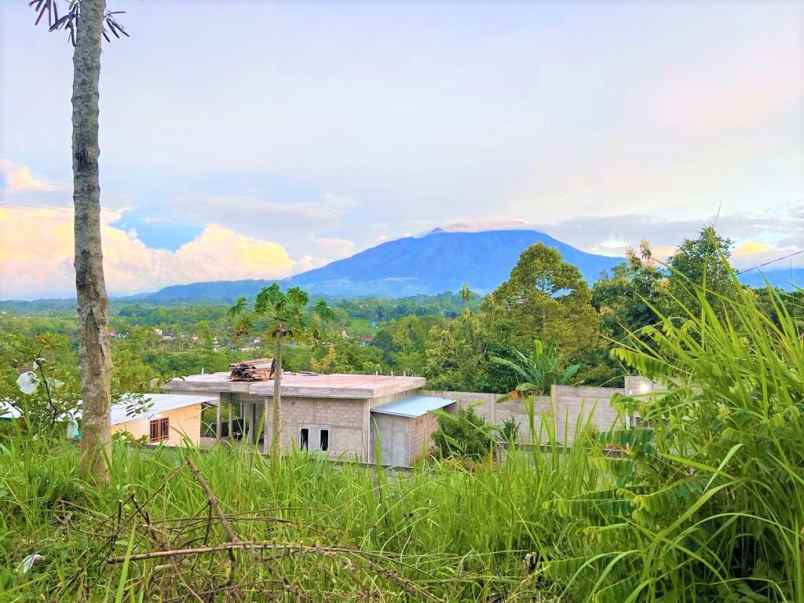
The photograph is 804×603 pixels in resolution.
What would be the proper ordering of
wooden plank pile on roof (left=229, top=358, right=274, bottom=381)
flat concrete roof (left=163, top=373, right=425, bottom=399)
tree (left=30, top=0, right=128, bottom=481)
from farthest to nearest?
wooden plank pile on roof (left=229, top=358, right=274, bottom=381), flat concrete roof (left=163, top=373, right=425, bottom=399), tree (left=30, top=0, right=128, bottom=481)

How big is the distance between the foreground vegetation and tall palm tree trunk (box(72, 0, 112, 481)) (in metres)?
0.57

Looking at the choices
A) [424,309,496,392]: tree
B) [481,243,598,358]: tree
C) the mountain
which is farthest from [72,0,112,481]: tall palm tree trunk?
the mountain

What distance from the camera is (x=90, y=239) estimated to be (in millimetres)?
2375

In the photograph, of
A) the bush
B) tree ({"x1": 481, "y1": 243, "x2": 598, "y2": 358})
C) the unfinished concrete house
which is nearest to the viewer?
the bush

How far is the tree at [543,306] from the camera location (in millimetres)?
18719

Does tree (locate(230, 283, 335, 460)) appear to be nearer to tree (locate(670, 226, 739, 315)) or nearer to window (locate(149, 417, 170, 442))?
window (locate(149, 417, 170, 442))

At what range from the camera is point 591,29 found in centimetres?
1102

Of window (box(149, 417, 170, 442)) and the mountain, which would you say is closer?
window (box(149, 417, 170, 442))

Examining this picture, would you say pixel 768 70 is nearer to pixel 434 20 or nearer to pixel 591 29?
pixel 591 29

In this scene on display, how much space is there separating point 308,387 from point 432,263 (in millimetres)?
138100

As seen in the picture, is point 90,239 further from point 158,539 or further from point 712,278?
point 712,278

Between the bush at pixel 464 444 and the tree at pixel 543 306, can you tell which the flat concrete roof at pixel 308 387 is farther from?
the bush at pixel 464 444

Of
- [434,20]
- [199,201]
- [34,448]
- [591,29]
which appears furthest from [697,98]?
[199,201]

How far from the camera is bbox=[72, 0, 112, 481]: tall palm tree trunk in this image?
2285mm
